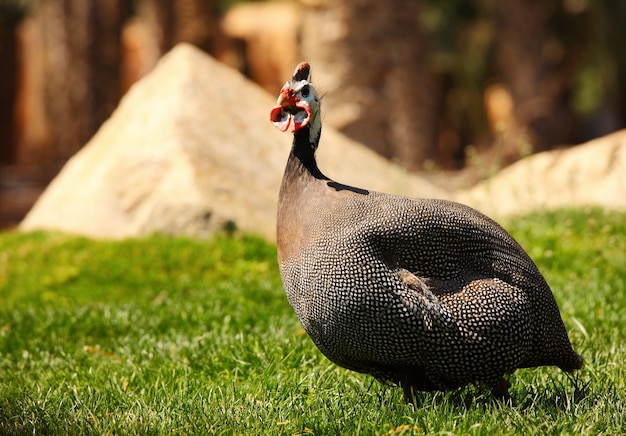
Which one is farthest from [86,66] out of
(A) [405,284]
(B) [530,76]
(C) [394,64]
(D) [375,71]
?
(A) [405,284]

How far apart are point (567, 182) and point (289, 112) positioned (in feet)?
17.8

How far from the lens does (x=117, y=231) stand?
723 cm

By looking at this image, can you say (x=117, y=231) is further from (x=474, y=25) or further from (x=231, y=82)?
(x=474, y=25)

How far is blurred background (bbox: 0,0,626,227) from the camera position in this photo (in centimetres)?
1276

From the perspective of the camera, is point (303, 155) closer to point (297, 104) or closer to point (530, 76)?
point (297, 104)

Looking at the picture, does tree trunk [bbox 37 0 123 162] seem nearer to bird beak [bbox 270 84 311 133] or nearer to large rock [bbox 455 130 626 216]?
large rock [bbox 455 130 626 216]

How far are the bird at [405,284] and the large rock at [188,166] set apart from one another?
3522mm

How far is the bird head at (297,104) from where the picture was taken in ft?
11.0

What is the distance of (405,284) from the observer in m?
3.13

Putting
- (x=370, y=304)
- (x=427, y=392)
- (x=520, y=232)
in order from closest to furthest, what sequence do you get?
1. (x=370, y=304)
2. (x=427, y=392)
3. (x=520, y=232)

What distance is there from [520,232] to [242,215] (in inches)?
82.3

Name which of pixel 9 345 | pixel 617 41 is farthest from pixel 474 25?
pixel 9 345

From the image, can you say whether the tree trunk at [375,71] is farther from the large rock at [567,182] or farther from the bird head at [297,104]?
the bird head at [297,104]

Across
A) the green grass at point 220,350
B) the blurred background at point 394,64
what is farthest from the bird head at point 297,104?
the blurred background at point 394,64
